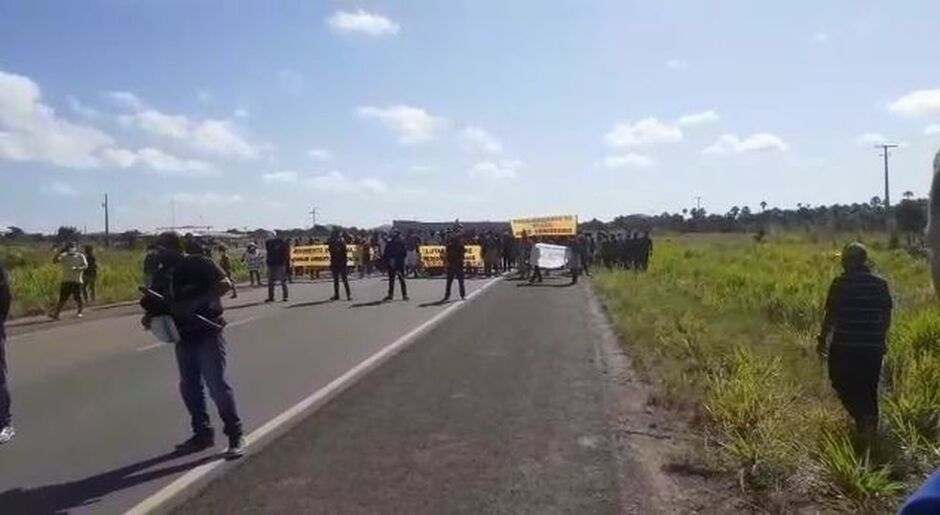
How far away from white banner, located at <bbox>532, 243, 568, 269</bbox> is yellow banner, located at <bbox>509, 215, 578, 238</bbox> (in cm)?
177

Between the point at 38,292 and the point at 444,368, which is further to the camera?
the point at 38,292

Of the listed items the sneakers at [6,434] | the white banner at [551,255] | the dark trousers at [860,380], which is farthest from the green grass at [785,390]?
the white banner at [551,255]

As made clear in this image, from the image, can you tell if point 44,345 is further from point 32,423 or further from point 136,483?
point 136,483

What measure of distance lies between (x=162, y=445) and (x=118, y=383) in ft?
A: 13.4

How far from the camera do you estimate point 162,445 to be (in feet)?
29.6

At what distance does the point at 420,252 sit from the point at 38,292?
61.1ft

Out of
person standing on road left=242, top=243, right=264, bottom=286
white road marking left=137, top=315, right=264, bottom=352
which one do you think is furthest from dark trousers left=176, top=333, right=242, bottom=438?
person standing on road left=242, top=243, right=264, bottom=286

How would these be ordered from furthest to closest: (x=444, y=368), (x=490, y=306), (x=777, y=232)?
1. (x=777, y=232)
2. (x=490, y=306)
3. (x=444, y=368)

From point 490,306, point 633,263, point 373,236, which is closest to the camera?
point 490,306

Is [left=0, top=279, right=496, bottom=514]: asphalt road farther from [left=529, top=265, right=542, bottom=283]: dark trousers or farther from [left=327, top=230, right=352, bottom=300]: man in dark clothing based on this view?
[left=529, top=265, right=542, bottom=283]: dark trousers

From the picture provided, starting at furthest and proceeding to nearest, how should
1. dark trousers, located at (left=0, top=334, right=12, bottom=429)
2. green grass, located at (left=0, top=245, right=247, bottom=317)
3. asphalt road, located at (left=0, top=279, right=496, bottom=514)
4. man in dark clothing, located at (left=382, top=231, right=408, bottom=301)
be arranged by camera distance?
1. man in dark clothing, located at (left=382, top=231, right=408, bottom=301)
2. green grass, located at (left=0, top=245, right=247, bottom=317)
3. dark trousers, located at (left=0, top=334, right=12, bottom=429)
4. asphalt road, located at (left=0, top=279, right=496, bottom=514)

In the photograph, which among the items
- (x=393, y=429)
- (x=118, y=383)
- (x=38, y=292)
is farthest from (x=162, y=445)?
(x=38, y=292)

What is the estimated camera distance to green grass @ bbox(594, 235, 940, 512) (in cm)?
736

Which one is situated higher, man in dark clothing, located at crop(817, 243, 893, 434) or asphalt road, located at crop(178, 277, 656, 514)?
man in dark clothing, located at crop(817, 243, 893, 434)
